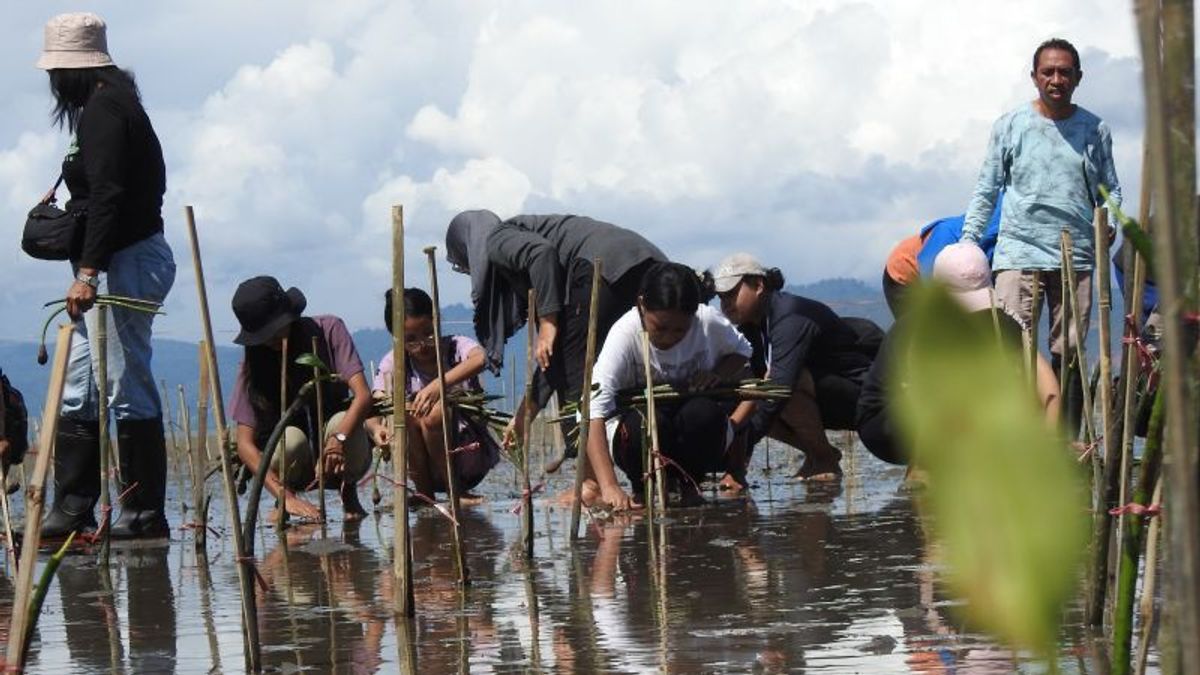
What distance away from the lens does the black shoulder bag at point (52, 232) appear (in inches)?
268

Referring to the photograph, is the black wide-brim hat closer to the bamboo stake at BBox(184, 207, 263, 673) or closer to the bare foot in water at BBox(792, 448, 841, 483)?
the bamboo stake at BBox(184, 207, 263, 673)

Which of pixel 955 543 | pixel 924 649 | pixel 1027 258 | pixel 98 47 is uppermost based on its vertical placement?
pixel 98 47

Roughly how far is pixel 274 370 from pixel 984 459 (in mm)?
8112

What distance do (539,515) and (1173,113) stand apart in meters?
7.43

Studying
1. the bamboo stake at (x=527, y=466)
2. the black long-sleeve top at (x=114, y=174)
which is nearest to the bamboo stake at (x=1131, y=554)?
the bamboo stake at (x=527, y=466)

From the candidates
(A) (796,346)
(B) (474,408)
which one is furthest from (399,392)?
(A) (796,346)

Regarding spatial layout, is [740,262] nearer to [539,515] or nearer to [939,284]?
[539,515]

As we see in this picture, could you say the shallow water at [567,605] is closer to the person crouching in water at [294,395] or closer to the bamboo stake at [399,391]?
the bamboo stake at [399,391]

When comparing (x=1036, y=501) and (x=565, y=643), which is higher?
(x=1036, y=501)

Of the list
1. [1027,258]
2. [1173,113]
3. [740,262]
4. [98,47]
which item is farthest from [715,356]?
[1173,113]

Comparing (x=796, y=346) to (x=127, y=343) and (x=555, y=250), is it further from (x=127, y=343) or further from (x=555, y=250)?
(x=127, y=343)

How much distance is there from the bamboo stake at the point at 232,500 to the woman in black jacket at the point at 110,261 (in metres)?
2.00

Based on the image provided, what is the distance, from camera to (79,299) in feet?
21.0

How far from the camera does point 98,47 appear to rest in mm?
6840
